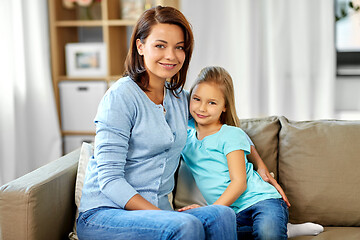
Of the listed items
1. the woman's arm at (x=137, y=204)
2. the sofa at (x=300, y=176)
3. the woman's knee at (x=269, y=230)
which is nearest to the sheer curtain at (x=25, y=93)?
the sofa at (x=300, y=176)

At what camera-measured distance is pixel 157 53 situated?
161cm

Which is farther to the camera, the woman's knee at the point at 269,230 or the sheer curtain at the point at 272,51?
the sheer curtain at the point at 272,51

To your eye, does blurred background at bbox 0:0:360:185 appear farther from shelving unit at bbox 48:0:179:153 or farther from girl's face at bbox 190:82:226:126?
girl's face at bbox 190:82:226:126

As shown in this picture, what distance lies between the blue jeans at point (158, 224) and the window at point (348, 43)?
2.03 meters

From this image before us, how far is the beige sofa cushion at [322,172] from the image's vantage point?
6.05ft

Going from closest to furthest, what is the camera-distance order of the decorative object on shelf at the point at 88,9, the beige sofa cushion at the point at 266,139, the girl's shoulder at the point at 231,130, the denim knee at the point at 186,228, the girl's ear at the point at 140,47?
the denim knee at the point at 186,228 → the girl's ear at the point at 140,47 → the girl's shoulder at the point at 231,130 → the beige sofa cushion at the point at 266,139 → the decorative object on shelf at the point at 88,9

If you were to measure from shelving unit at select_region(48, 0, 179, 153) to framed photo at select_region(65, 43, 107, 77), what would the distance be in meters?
0.04

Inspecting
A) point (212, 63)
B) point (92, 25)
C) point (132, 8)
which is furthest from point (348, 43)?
point (92, 25)

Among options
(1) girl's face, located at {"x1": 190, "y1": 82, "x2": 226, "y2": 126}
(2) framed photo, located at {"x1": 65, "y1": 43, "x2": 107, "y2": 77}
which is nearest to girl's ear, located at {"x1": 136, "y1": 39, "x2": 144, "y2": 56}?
(1) girl's face, located at {"x1": 190, "y1": 82, "x2": 226, "y2": 126}

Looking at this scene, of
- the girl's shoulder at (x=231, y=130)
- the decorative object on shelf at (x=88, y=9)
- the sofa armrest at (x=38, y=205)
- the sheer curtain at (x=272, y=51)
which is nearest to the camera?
the sofa armrest at (x=38, y=205)

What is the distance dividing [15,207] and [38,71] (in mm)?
1852

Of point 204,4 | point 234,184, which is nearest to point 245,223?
point 234,184

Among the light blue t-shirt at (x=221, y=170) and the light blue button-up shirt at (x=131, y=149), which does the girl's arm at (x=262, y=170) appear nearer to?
the light blue t-shirt at (x=221, y=170)

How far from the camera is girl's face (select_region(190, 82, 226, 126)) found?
1.78 metres
